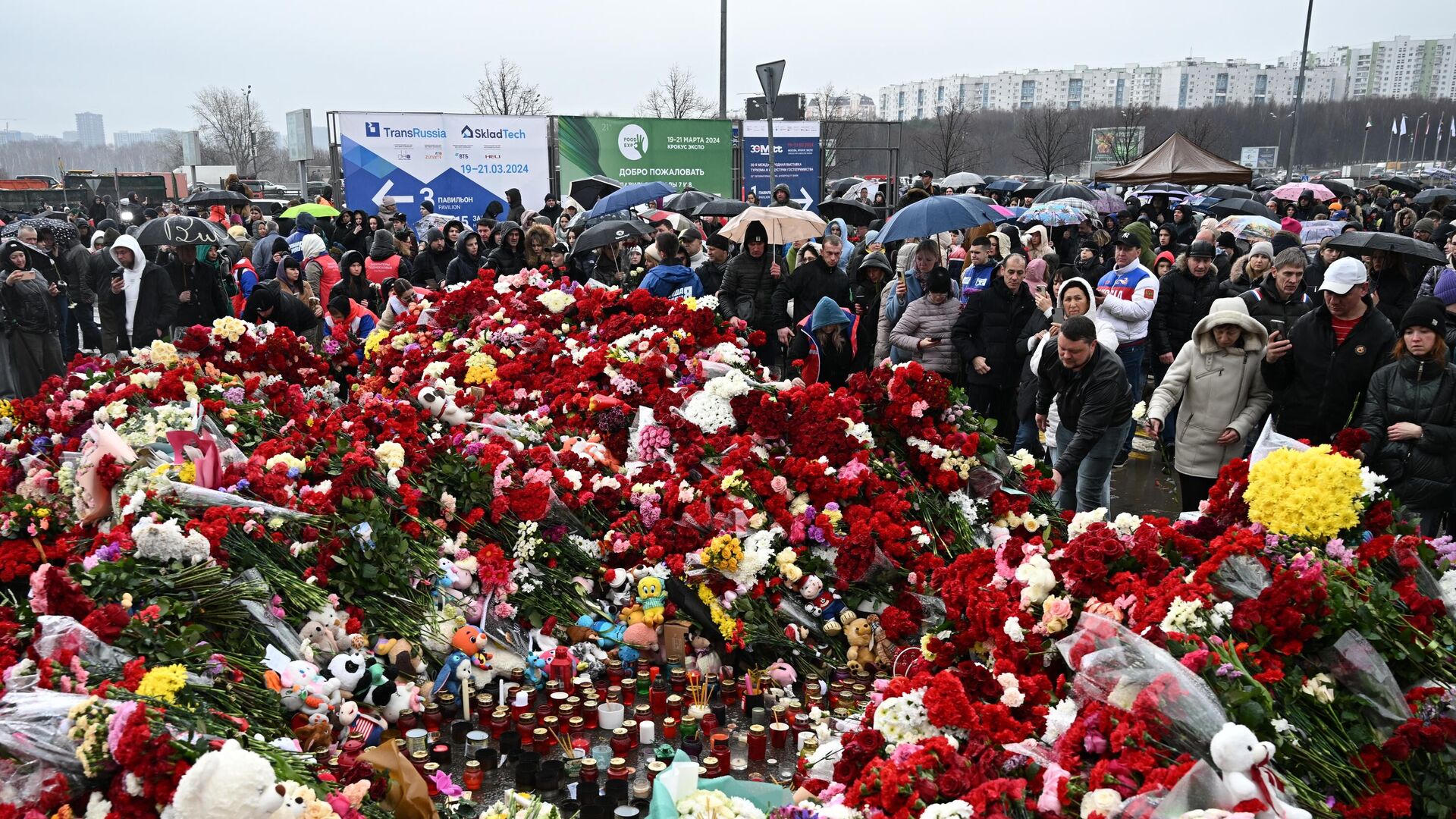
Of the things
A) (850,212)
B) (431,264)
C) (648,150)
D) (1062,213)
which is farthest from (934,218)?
(648,150)

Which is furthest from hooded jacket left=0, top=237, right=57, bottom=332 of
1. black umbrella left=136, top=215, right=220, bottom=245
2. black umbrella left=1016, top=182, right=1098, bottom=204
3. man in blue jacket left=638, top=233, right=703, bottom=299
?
black umbrella left=1016, top=182, right=1098, bottom=204

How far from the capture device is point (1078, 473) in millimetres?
6445

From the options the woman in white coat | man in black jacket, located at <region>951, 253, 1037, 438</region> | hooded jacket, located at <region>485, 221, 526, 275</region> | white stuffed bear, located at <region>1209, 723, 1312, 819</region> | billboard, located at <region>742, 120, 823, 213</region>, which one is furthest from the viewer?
billboard, located at <region>742, 120, 823, 213</region>

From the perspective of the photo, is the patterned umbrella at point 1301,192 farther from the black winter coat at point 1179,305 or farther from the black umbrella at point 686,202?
the black winter coat at point 1179,305

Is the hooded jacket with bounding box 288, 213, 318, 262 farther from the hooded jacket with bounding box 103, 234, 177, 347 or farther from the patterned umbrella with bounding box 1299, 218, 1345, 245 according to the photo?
the patterned umbrella with bounding box 1299, 218, 1345, 245

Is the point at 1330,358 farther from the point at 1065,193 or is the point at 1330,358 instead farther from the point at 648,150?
the point at 648,150

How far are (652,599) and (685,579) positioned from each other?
0.61 feet

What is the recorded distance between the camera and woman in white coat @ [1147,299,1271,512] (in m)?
6.12

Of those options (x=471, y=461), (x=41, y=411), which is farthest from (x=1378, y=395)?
(x=41, y=411)

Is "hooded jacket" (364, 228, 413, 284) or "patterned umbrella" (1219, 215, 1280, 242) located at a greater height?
"patterned umbrella" (1219, 215, 1280, 242)

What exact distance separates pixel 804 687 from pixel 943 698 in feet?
5.12

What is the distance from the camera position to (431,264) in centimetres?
1258

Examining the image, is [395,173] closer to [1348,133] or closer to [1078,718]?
[1078,718]

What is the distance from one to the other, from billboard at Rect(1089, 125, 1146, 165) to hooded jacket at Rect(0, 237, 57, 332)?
37.1 meters
